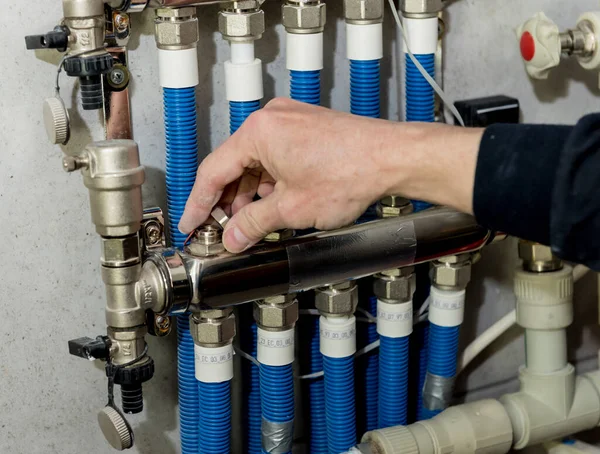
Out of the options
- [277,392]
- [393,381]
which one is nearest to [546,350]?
[393,381]

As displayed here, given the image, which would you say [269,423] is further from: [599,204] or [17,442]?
[599,204]

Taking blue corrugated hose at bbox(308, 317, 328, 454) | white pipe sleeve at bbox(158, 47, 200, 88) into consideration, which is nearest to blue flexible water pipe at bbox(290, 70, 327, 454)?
blue corrugated hose at bbox(308, 317, 328, 454)

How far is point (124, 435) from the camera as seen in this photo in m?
0.84

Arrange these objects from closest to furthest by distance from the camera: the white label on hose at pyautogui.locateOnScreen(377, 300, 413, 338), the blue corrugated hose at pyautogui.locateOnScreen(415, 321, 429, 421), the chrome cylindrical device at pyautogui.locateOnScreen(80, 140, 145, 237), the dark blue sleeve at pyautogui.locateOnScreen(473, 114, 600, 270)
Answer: the dark blue sleeve at pyautogui.locateOnScreen(473, 114, 600, 270) < the chrome cylindrical device at pyautogui.locateOnScreen(80, 140, 145, 237) < the white label on hose at pyautogui.locateOnScreen(377, 300, 413, 338) < the blue corrugated hose at pyautogui.locateOnScreen(415, 321, 429, 421)

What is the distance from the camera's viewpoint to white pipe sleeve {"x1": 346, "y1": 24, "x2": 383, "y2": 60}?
2.94ft

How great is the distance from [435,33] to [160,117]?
11.4 inches

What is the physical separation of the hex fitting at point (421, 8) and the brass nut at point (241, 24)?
163 mm

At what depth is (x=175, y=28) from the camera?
81 centimetres

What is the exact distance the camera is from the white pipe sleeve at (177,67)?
0.82 meters

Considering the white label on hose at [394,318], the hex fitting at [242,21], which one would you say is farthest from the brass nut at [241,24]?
the white label on hose at [394,318]

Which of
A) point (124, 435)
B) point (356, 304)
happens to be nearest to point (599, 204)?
point (356, 304)

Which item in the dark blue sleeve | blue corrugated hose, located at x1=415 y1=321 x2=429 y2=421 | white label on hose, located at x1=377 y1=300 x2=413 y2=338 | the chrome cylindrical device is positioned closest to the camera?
the dark blue sleeve

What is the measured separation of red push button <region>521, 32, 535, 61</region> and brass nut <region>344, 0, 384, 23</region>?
199 millimetres

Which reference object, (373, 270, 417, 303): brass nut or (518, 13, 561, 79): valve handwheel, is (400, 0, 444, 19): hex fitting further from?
(373, 270, 417, 303): brass nut
